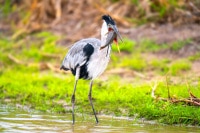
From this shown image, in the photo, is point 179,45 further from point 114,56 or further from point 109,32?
point 109,32

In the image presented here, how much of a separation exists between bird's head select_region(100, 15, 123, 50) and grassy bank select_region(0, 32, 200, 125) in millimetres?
984

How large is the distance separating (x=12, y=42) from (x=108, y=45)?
5552mm

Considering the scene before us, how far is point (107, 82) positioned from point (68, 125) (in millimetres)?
2429

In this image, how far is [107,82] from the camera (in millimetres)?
9523

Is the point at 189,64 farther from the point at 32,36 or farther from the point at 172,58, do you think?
the point at 32,36

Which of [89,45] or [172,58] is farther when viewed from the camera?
[172,58]

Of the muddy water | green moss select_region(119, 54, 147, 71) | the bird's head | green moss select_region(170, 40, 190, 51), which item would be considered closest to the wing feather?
the bird's head

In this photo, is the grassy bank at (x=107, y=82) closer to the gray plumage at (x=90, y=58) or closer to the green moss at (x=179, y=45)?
the green moss at (x=179, y=45)

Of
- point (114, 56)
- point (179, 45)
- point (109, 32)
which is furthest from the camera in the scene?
point (114, 56)

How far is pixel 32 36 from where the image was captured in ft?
41.7

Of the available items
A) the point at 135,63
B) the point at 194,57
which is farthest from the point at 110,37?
the point at 194,57

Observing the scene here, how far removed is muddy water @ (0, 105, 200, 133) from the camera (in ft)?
22.3

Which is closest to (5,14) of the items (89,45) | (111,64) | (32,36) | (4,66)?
(32,36)

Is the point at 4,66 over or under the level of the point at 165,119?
over
